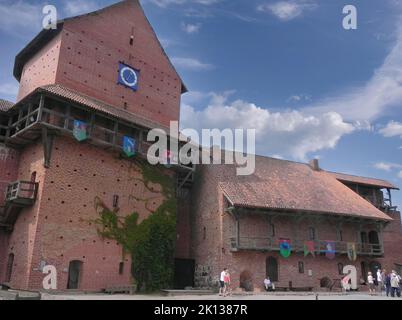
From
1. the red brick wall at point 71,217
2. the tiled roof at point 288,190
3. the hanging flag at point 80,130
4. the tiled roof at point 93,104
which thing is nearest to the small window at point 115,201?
the red brick wall at point 71,217

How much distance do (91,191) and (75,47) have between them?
32.8ft

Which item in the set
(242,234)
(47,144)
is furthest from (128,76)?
(242,234)

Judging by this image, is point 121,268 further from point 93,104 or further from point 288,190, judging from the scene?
point 288,190

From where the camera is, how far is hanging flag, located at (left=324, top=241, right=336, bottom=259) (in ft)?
100

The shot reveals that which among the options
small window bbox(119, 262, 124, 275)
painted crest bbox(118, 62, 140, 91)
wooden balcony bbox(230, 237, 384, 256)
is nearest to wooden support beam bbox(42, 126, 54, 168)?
small window bbox(119, 262, 124, 275)

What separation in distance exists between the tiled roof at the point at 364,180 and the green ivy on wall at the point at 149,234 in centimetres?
2029

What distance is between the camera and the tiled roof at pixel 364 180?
41669 millimetres

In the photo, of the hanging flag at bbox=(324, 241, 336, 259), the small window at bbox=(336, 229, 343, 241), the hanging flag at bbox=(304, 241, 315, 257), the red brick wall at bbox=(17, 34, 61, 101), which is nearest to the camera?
the red brick wall at bbox=(17, 34, 61, 101)

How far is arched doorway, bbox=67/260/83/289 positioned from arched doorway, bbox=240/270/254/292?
11.2m

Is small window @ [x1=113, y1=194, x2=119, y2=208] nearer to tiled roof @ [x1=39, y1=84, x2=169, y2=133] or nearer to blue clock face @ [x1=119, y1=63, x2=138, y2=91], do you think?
tiled roof @ [x1=39, y1=84, x2=169, y2=133]

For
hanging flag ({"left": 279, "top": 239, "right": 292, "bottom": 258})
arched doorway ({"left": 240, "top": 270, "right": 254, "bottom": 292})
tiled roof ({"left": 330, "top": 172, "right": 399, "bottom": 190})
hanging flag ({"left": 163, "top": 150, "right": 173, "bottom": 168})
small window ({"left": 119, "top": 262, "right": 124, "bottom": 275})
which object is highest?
tiled roof ({"left": 330, "top": 172, "right": 399, "bottom": 190})

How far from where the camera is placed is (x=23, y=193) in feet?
76.4

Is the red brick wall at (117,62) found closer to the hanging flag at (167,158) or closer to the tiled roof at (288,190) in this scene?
the hanging flag at (167,158)
